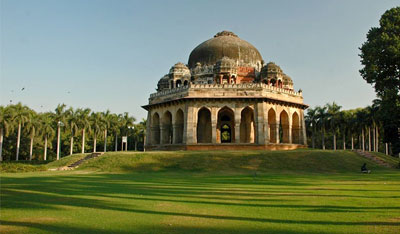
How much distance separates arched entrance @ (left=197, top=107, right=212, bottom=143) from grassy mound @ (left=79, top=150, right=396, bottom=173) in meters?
10.1

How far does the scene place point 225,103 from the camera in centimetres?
3544

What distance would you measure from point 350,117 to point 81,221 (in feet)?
163

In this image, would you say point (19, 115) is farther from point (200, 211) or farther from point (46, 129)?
point (200, 211)

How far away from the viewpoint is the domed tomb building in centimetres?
3509

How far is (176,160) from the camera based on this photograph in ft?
89.0

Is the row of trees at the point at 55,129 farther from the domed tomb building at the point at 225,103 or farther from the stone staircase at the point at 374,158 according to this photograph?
the stone staircase at the point at 374,158

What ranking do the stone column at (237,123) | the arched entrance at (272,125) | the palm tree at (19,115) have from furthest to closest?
the palm tree at (19,115) → the arched entrance at (272,125) → the stone column at (237,123)

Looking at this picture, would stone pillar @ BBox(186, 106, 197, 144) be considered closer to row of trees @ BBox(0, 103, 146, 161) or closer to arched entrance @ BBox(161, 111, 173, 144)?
arched entrance @ BBox(161, 111, 173, 144)

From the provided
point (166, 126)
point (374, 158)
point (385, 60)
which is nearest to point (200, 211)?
point (385, 60)

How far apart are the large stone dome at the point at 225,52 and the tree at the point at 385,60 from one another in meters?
18.1

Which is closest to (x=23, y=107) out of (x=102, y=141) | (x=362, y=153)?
(x=102, y=141)

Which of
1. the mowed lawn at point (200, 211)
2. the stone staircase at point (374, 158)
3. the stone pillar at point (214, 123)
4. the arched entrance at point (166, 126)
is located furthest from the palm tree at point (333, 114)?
the mowed lawn at point (200, 211)

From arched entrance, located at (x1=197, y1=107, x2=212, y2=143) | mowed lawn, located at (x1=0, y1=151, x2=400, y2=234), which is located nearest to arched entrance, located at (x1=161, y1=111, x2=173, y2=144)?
arched entrance, located at (x1=197, y1=107, x2=212, y2=143)

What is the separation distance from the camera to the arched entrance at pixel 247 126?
38625 mm
